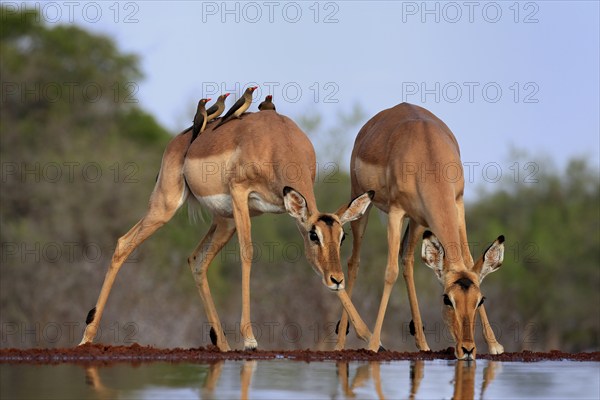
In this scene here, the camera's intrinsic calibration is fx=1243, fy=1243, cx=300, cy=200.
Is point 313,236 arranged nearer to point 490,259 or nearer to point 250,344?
point 250,344

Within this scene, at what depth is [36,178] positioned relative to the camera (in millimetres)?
51125

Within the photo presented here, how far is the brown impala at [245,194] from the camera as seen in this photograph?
1655cm

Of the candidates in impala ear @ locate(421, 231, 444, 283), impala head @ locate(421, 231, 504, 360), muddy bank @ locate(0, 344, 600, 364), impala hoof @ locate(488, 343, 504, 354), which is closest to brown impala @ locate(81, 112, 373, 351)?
muddy bank @ locate(0, 344, 600, 364)

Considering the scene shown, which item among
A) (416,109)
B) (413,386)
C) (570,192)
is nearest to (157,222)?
(416,109)

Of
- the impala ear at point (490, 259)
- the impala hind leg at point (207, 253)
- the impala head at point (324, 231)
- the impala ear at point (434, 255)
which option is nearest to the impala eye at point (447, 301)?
the impala ear at point (434, 255)

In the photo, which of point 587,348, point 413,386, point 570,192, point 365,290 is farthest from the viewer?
point 570,192

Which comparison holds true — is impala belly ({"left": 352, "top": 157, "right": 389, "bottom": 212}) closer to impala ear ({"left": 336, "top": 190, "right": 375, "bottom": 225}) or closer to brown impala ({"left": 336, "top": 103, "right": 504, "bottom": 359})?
brown impala ({"left": 336, "top": 103, "right": 504, "bottom": 359})

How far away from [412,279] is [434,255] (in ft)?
7.69

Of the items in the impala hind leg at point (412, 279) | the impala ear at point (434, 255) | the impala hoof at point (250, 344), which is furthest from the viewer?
the impala hind leg at point (412, 279)

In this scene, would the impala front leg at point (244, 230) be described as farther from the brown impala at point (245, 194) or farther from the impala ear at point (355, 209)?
the impala ear at point (355, 209)

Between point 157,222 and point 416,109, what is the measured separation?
4.43 meters

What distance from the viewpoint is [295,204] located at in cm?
1664

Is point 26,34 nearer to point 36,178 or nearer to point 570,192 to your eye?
point 36,178

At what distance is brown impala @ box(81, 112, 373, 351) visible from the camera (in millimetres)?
16547
